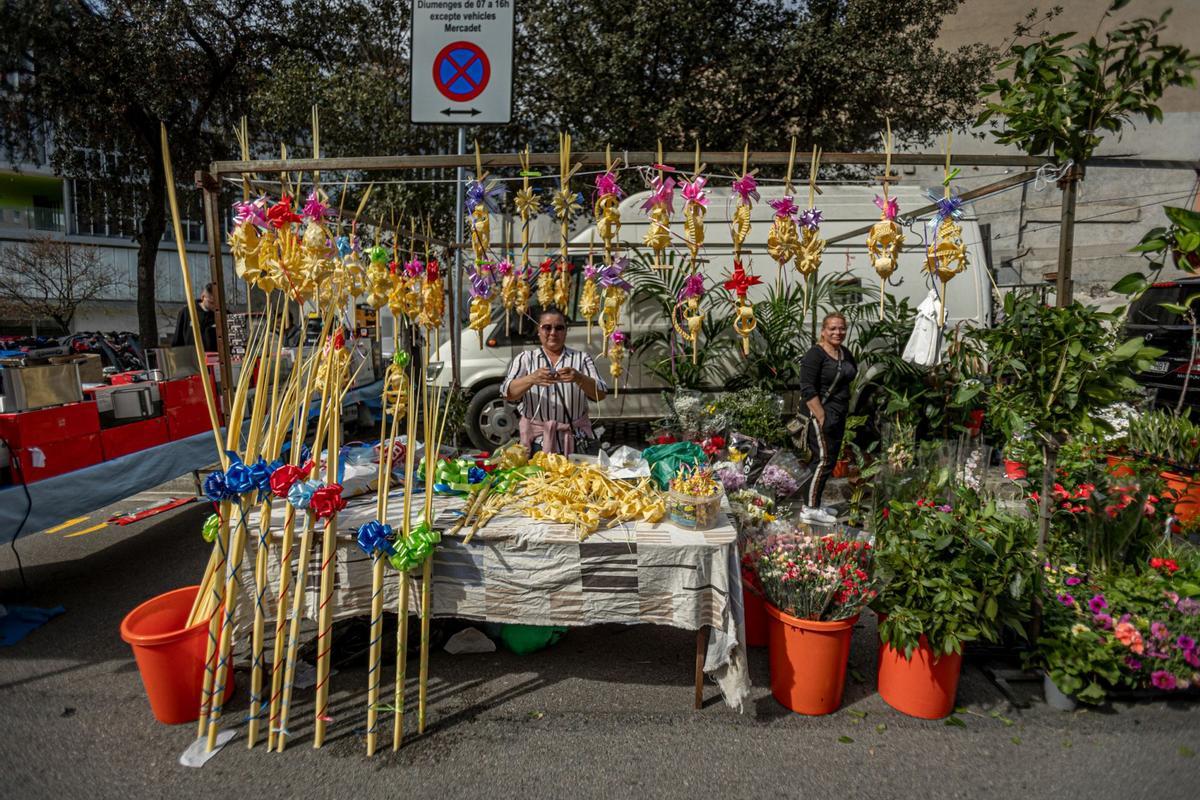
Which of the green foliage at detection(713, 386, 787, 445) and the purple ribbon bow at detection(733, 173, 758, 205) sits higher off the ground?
the purple ribbon bow at detection(733, 173, 758, 205)

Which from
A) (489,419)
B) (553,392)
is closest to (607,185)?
(553,392)

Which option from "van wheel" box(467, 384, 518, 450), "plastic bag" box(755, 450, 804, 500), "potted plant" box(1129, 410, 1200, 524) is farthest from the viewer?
"van wheel" box(467, 384, 518, 450)

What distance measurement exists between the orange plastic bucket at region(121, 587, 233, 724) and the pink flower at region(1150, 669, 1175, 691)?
3804 millimetres

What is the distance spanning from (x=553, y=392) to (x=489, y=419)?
127 inches

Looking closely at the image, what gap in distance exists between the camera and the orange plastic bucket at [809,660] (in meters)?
2.77

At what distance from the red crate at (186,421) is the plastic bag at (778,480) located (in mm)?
4217

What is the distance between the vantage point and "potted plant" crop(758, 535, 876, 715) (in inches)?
109

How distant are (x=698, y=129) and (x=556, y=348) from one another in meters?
6.46

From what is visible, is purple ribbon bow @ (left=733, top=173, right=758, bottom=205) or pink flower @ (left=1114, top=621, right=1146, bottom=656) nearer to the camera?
pink flower @ (left=1114, top=621, right=1146, bottom=656)

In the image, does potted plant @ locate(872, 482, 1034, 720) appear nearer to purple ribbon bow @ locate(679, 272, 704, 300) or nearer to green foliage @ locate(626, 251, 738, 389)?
purple ribbon bow @ locate(679, 272, 704, 300)

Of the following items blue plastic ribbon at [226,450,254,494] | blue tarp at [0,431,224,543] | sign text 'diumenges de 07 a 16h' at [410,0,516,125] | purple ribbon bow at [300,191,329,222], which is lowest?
blue tarp at [0,431,224,543]

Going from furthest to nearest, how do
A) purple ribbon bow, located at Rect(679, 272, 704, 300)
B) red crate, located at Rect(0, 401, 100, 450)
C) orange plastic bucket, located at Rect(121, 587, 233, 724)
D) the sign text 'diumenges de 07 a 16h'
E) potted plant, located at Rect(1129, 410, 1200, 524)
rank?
potted plant, located at Rect(1129, 410, 1200, 524), the sign text 'diumenges de 07 a 16h', purple ribbon bow, located at Rect(679, 272, 704, 300), red crate, located at Rect(0, 401, 100, 450), orange plastic bucket, located at Rect(121, 587, 233, 724)

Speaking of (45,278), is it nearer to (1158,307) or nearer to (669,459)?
(669,459)

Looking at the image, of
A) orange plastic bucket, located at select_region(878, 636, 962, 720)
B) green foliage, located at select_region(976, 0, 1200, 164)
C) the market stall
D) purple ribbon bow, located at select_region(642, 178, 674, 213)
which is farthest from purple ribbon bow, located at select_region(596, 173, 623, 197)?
orange plastic bucket, located at select_region(878, 636, 962, 720)
